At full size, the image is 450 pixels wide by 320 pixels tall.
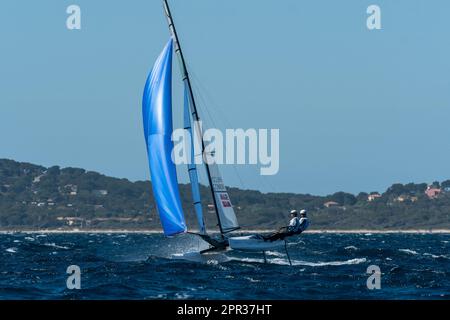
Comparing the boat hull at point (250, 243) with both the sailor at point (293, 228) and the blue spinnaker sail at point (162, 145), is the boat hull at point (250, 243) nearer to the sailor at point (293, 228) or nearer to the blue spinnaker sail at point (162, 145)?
the sailor at point (293, 228)

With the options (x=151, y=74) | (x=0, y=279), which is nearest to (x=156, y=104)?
(x=151, y=74)

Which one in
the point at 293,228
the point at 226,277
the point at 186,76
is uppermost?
the point at 186,76

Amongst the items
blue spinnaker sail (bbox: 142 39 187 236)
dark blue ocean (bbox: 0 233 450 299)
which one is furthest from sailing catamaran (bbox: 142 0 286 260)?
dark blue ocean (bbox: 0 233 450 299)

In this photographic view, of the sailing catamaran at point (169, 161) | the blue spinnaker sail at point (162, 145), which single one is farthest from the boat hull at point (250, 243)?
the blue spinnaker sail at point (162, 145)

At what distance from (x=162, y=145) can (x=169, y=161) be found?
621 millimetres

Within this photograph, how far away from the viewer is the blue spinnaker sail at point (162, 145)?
40281 mm

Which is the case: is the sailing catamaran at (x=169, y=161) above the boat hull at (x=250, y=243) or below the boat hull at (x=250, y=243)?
above

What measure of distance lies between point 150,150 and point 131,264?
5.09m

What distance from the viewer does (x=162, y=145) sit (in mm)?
40250

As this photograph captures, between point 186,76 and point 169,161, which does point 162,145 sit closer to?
point 169,161

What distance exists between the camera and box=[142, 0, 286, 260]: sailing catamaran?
40.3m

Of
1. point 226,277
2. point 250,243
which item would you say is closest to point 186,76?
point 250,243

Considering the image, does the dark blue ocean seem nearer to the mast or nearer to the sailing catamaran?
the sailing catamaran
